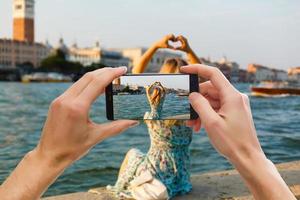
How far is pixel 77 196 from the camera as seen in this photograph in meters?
3.15

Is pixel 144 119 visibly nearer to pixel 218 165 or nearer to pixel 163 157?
pixel 163 157

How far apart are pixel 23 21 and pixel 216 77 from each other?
9120cm

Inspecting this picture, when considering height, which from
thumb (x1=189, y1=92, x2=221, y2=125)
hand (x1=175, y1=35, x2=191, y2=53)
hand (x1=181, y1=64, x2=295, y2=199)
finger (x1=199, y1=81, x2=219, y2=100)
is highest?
hand (x1=175, y1=35, x2=191, y2=53)

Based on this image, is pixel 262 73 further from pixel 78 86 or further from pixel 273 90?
pixel 78 86

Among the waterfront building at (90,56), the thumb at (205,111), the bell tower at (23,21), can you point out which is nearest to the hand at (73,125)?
the thumb at (205,111)

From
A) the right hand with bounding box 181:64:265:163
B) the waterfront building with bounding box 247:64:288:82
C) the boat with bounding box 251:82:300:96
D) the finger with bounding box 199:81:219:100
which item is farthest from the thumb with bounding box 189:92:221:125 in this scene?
the waterfront building with bounding box 247:64:288:82

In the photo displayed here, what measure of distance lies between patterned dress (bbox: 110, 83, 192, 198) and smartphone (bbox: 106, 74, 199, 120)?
6.31ft

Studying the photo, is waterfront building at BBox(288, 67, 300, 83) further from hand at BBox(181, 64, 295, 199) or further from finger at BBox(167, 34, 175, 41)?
hand at BBox(181, 64, 295, 199)

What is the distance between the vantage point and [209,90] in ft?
3.34

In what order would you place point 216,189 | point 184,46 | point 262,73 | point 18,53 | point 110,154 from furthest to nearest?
point 262,73
point 18,53
point 110,154
point 184,46
point 216,189

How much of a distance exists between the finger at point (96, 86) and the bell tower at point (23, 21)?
87.5 m

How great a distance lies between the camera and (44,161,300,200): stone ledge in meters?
3.13

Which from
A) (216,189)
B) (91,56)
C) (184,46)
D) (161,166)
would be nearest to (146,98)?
(161,166)

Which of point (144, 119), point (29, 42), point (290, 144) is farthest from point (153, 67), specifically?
point (144, 119)
